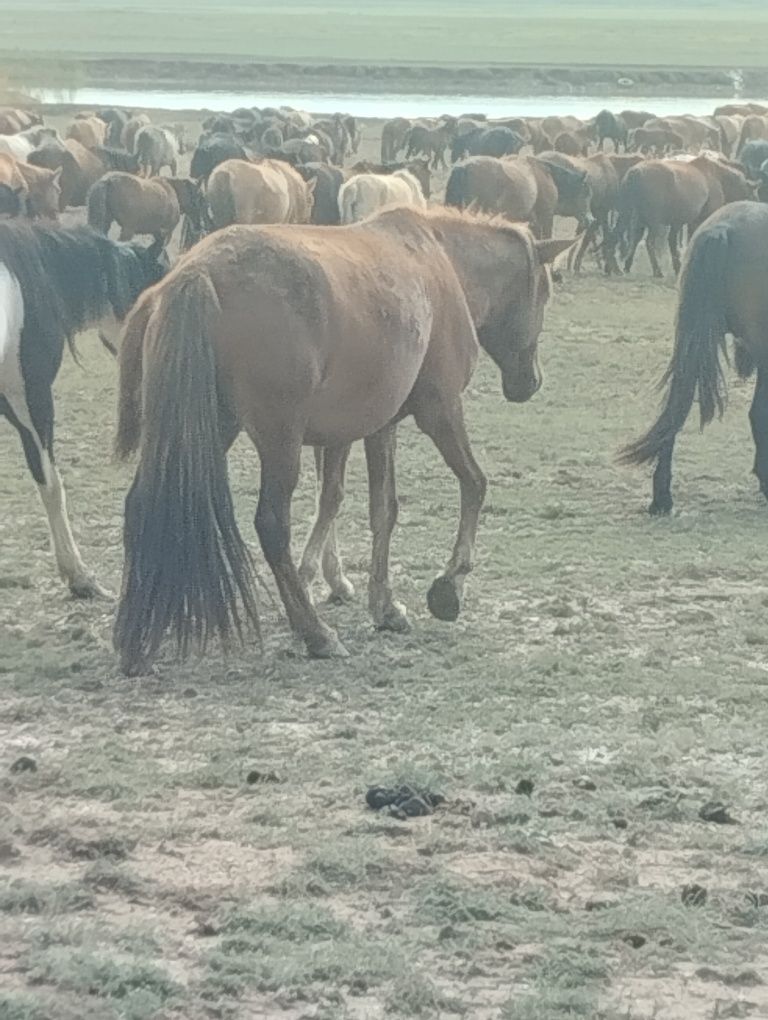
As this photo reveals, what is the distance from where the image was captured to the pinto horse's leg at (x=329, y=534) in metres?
6.37

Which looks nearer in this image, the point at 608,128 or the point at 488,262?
the point at 488,262

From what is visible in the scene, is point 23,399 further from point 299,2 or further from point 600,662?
point 299,2

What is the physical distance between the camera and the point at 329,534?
21.3ft

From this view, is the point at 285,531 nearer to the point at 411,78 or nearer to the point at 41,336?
the point at 41,336

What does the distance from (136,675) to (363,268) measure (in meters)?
1.56

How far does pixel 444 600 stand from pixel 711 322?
2.72 m

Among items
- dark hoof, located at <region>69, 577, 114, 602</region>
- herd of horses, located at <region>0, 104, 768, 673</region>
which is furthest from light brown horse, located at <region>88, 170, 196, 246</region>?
dark hoof, located at <region>69, 577, 114, 602</region>

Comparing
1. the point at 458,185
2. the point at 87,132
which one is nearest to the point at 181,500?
the point at 458,185

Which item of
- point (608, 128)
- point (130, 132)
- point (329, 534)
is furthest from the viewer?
point (608, 128)

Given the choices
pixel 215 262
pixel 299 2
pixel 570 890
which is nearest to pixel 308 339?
pixel 215 262

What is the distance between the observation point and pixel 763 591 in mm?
6820

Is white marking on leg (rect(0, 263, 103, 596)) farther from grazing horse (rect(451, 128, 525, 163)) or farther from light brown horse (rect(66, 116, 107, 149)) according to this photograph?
light brown horse (rect(66, 116, 107, 149))

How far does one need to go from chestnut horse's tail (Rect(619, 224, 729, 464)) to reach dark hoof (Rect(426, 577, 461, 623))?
2.29 meters

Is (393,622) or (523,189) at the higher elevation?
(393,622)
